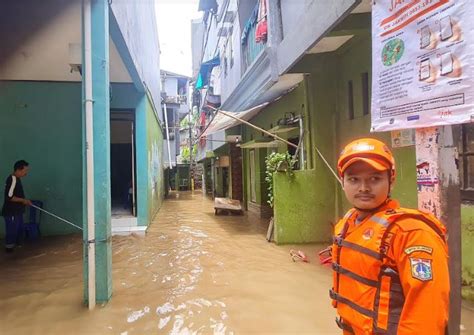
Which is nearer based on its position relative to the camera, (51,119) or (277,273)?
(277,273)

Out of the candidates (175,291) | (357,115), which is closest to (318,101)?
(357,115)

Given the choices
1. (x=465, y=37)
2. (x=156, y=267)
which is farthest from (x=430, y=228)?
(x=156, y=267)

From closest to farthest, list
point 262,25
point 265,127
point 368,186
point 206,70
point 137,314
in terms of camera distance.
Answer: point 368,186, point 137,314, point 262,25, point 265,127, point 206,70

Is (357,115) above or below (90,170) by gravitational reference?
above

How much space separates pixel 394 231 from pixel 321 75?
221 inches

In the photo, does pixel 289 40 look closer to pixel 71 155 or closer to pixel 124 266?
pixel 124 266

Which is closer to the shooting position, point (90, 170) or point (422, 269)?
point (422, 269)

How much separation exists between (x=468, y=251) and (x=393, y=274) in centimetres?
300

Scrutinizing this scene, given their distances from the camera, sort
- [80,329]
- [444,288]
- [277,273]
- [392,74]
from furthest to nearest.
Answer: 1. [277,273]
2. [80,329]
3. [392,74]
4. [444,288]

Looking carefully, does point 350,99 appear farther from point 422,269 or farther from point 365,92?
point 422,269

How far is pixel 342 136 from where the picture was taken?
6586 mm

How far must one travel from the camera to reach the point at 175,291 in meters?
4.41

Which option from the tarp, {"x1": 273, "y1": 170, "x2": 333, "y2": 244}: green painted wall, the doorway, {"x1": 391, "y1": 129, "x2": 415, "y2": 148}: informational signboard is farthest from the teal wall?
the tarp

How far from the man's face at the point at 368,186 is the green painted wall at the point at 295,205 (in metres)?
5.08
